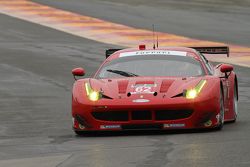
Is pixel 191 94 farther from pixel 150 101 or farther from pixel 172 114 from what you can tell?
pixel 150 101

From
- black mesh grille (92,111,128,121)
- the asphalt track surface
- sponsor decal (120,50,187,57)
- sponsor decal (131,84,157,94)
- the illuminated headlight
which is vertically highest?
sponsor decal (120,50,187,57)

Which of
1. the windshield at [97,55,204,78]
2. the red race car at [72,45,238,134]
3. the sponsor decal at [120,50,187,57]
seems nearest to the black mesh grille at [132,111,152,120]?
the red race car at [72,45,238,134]

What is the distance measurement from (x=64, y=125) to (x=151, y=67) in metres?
1.61

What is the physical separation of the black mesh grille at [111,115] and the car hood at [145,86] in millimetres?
200

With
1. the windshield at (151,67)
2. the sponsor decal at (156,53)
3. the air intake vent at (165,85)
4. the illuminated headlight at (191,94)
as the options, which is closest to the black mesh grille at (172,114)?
the illuminated headlight at (191,94)

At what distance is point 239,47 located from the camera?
90.6 ft

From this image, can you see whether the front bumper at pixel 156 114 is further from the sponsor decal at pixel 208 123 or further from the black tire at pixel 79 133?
the black tire at pixel 79 133

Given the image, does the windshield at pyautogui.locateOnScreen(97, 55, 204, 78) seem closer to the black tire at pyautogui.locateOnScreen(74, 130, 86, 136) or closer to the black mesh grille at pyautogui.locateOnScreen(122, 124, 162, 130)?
the black tire at pyautogui.locateOnScreen(74, 130, 86, 136)

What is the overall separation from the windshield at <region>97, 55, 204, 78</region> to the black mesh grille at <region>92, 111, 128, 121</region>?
3.21ft

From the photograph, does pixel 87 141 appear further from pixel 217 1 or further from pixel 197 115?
pixel 217 1

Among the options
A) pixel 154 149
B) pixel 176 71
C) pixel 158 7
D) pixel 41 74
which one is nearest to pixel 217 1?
pixel 158 7

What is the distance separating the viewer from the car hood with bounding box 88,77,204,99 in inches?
462

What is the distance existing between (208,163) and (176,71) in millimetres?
3823

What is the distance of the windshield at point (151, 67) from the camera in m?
12.6
